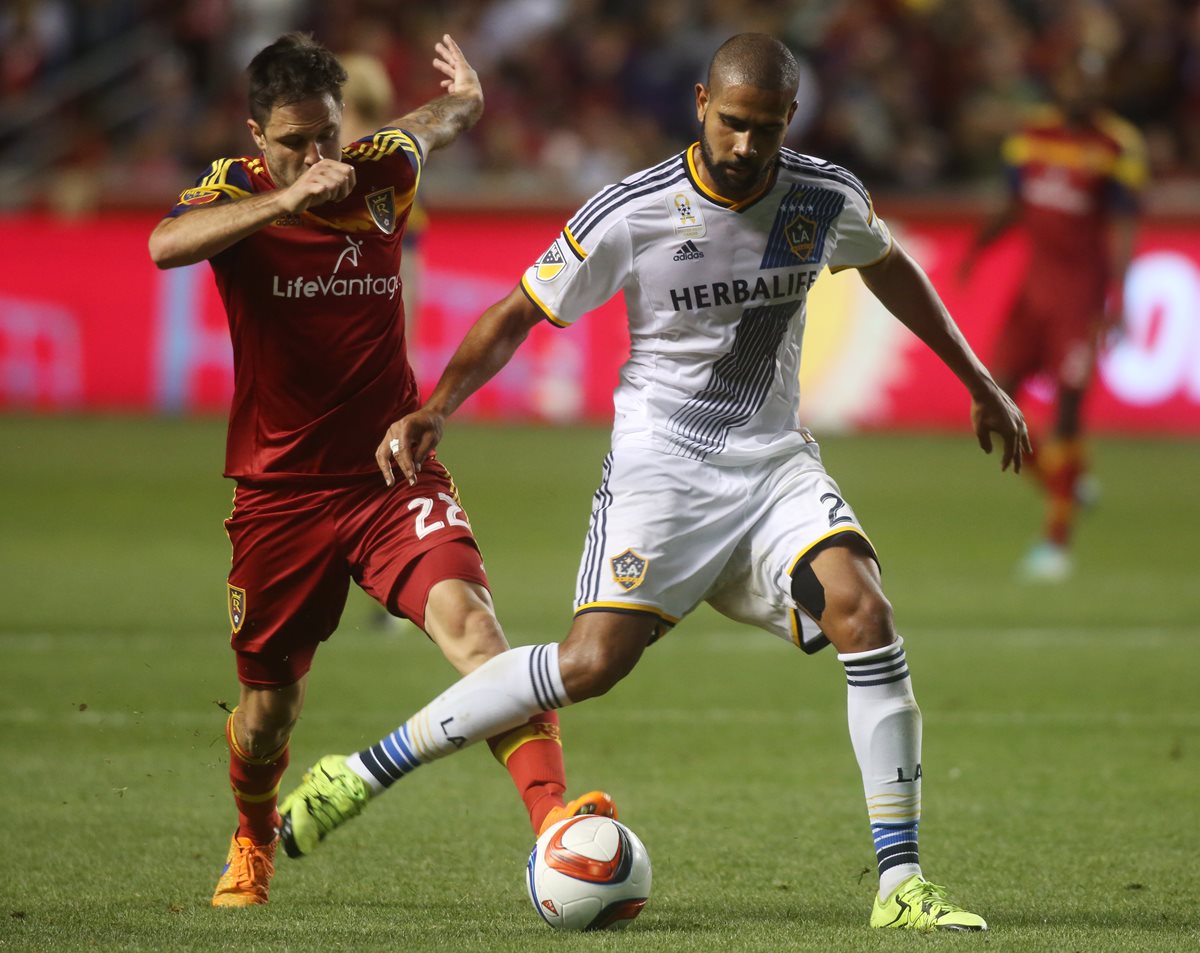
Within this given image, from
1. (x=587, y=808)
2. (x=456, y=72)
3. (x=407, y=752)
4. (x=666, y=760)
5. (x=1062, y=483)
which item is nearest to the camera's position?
(x=587, y=808)

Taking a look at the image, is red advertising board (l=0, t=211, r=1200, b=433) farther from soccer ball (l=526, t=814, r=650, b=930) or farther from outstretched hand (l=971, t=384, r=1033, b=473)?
soccer ball (l=526, t=814, r=650, b=930)

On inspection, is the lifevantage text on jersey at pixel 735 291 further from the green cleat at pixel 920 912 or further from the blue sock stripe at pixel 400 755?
the green cleat at pixel 920 912

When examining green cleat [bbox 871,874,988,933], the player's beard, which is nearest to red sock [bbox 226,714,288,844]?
green cleat [bbox 871,874,988,933]

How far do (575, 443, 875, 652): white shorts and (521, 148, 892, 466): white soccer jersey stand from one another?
8 cm

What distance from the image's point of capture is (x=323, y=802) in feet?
14.8

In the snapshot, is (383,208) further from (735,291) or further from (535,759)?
(535,759)

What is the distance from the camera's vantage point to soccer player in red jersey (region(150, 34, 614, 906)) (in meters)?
4.64

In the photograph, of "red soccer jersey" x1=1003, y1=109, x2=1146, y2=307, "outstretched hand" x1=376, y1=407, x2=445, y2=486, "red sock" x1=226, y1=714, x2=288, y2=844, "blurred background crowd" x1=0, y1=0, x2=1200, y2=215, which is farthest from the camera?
"blurred background crowd" x1=0, y1=0, x2=1200, y2=215

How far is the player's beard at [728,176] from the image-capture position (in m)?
4.54

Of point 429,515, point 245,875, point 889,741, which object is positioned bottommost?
point 245,875

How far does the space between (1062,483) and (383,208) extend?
22.9 feet

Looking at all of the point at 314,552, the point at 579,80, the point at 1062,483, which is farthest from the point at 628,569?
A: the point at 579,80

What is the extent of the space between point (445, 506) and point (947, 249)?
526 inches

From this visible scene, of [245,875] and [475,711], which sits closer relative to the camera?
[475,711]
